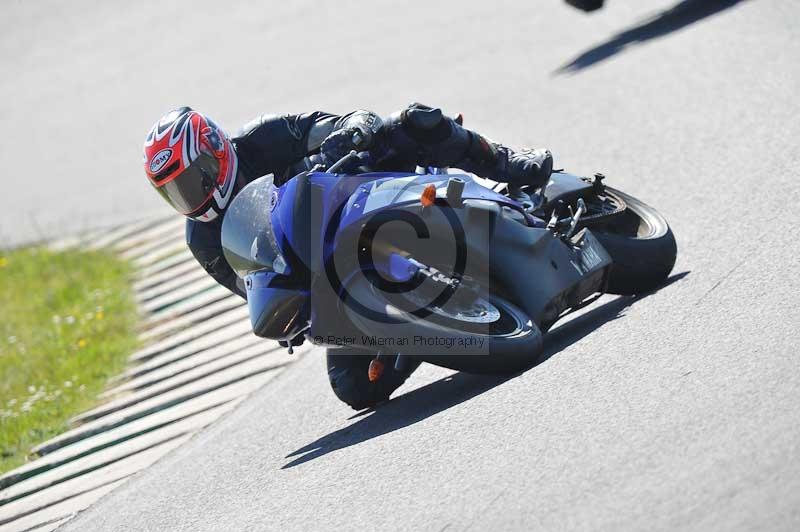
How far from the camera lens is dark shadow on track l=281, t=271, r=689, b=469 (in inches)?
231

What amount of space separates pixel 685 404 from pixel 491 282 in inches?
57.4

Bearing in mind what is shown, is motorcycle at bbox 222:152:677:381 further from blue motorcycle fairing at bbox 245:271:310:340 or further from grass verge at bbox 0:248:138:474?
grass verge at bbox 0:248:138:474

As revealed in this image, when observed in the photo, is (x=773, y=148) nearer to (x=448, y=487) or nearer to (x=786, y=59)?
(x=786, y=59)

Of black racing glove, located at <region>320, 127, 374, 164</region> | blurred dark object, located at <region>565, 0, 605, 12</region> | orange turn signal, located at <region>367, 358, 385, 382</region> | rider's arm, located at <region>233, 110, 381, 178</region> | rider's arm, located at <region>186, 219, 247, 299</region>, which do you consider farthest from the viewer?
blurred dark object, located at <region>565, 0, 605, 12</region>

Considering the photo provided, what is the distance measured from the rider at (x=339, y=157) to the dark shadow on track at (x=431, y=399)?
15 centimetres

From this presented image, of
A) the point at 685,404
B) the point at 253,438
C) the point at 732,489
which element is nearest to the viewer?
the point at 732,489

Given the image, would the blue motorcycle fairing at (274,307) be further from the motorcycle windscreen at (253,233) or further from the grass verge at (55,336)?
the grass verge at (55,336)

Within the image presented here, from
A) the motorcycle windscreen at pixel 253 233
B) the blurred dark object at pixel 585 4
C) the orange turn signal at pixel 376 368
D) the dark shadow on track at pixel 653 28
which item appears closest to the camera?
the motorcycle windscreen at pixel 253 233

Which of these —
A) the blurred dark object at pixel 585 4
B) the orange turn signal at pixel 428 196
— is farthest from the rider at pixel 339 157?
the blurred dark object at pixel 585 4

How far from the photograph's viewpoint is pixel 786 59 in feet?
33.7

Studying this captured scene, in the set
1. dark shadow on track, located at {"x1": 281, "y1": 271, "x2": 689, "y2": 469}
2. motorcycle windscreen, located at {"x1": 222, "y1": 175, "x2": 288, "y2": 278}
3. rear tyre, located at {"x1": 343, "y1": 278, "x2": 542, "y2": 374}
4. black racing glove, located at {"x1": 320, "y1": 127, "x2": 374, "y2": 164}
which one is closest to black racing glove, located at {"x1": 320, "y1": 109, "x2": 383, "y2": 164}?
black racing glove, located at {"x1": 320, "y1": 127, "x2": 374, "y2": 164}

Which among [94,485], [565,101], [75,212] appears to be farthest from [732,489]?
[75,212]

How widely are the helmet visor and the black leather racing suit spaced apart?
0.70 feet

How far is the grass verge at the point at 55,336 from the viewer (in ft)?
29.6
